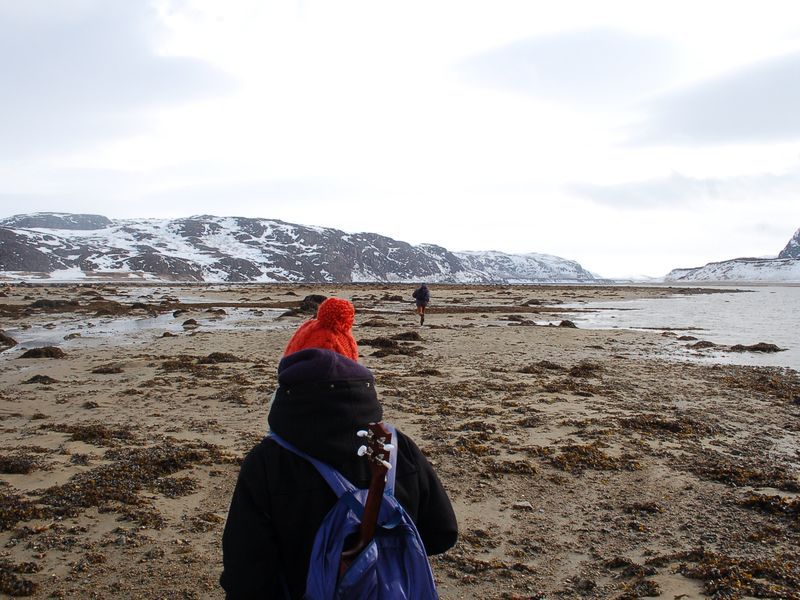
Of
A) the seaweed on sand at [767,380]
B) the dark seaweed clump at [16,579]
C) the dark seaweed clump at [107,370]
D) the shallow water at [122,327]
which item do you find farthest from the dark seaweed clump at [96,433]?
the seaweed on sand at [767,380]

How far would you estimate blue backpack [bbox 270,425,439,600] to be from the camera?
6.38 feet

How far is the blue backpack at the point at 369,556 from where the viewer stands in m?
1.94

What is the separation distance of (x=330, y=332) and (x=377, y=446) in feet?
3.21

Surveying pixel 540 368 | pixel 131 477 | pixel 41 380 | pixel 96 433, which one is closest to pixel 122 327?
pixel 41 380

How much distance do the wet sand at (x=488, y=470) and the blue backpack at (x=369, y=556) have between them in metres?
2.59

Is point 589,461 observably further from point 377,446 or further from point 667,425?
point 377,446

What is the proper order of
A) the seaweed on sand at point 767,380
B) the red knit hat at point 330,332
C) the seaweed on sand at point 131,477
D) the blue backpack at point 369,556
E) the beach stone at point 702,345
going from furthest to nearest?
the beach stone at point 702,345, the seaweed on sand at point 767,380, the seaweed on sand at point 131,477, the red knit hat at point 330,332, the blue backpack at point 369,556

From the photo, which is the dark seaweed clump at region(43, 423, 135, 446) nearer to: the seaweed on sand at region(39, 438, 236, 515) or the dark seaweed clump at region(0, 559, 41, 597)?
the seaweed on sand at region(39, 438, 236, 515)

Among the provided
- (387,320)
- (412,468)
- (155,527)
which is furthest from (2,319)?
(412,468)

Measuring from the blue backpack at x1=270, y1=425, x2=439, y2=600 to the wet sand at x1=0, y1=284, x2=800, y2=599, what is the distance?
8.51ft

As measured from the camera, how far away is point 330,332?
289cm

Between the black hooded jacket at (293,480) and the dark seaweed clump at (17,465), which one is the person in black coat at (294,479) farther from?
the dark seaweed clump at (17,465)

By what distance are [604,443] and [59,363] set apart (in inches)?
535

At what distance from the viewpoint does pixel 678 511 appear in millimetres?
5609
